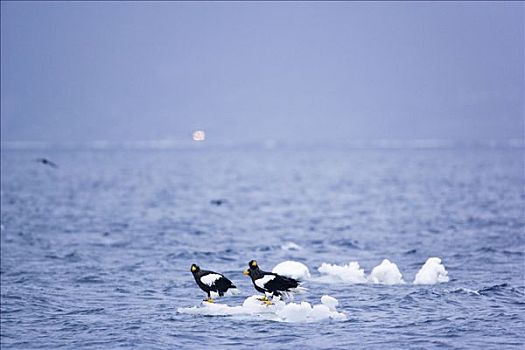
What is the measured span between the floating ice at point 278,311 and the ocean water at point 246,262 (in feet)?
0.53

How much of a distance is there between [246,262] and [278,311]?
10.5 m

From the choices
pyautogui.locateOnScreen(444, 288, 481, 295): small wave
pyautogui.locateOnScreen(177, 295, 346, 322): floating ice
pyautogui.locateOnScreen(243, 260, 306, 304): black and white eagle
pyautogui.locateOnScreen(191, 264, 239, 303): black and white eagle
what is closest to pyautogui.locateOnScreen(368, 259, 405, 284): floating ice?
pyautogui.locateOnScreen(444, 288, 481, 295): small wave

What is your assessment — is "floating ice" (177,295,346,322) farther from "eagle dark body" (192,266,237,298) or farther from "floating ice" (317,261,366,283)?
"floating ice" (317,261,366,283)

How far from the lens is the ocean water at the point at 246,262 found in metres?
19.3

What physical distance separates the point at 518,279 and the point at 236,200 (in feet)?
137

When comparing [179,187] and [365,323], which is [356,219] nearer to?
[365,323]

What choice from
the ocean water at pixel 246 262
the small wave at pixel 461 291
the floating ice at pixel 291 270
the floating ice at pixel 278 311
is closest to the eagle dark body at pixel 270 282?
the floating ice at pixel 278 311

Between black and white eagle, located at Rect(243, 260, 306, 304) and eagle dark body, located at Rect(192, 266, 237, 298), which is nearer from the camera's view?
black and white eagle, located at Rect(243, 260, 306, 304)

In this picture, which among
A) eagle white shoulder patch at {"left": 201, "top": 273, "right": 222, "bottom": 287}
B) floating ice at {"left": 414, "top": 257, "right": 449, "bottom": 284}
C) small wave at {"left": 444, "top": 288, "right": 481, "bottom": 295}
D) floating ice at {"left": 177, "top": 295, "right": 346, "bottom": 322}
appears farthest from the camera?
floating ice at {"left": 414, "top": 257, "right": 449, "bottom": 284}

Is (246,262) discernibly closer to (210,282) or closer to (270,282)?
(210,282)

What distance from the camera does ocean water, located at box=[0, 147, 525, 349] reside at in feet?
63.2

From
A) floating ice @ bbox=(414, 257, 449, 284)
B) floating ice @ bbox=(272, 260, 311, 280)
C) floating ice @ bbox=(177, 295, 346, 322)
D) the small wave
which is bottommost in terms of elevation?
floating ice @ bbox=(177, 295, 346, 322)

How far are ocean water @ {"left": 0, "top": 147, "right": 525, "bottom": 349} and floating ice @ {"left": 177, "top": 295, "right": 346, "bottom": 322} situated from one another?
162 mm

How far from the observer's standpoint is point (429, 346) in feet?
59.9
